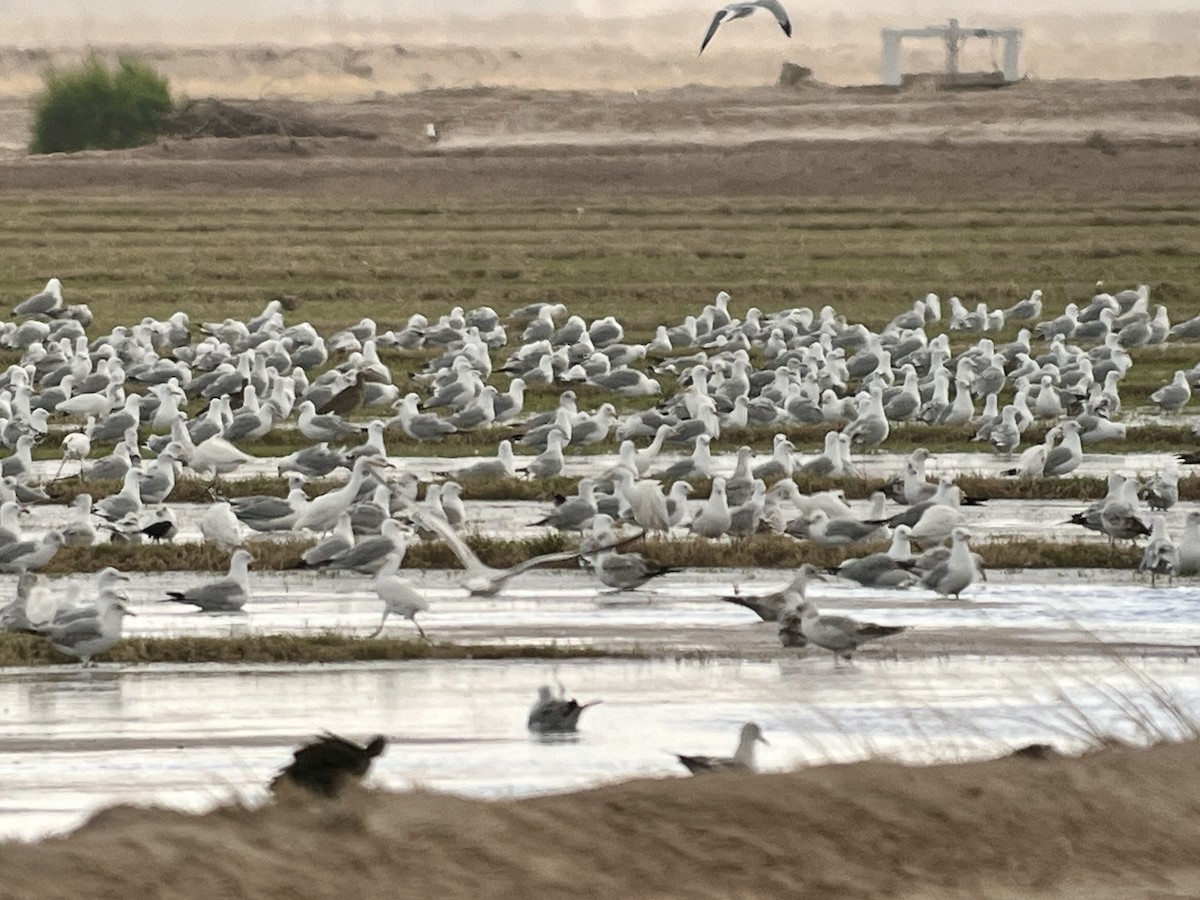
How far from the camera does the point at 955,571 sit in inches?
692

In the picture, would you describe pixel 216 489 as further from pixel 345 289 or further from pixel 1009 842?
pixel 345 289

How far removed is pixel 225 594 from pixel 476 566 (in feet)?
12.6

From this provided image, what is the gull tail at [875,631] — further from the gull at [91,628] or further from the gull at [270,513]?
the gull at [270,513]

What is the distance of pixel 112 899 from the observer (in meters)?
7.70

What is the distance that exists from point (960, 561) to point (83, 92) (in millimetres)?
90646

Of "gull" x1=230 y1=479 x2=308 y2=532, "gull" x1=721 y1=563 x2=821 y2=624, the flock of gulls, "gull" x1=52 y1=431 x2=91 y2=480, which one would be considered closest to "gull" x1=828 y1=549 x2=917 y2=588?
the flock of gulls

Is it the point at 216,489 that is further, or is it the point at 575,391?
the point at 575,391

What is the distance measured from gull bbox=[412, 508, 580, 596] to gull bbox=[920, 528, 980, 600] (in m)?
2.63

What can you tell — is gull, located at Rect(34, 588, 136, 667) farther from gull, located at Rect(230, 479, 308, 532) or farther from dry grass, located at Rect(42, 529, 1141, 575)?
gull, located at Rect(230, 479, 308, 532)

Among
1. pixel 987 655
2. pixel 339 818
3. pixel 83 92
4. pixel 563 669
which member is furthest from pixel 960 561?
pixel 83 92

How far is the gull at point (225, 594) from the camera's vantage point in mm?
17047

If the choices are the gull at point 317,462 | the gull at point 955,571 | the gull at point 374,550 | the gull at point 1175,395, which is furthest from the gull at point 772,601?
the gull at point 1175,395

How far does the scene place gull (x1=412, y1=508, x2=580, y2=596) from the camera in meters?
13.3

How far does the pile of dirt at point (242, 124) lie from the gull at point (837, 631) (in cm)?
8336
